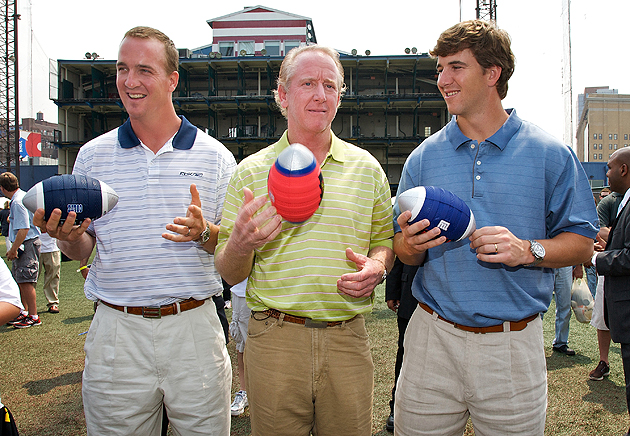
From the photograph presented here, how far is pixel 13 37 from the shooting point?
43656 mm

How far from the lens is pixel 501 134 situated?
218cm

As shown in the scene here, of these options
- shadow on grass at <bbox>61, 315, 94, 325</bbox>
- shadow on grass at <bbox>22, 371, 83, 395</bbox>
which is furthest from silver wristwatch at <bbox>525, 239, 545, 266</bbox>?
shadow on grass at <bbox>61, 315, 94, 325</bbox>

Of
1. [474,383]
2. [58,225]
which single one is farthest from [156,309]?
[474,383]

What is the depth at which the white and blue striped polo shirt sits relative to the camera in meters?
2.33

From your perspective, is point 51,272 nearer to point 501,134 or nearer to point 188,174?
point 188,174

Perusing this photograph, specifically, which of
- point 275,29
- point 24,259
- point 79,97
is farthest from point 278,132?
point 24,259

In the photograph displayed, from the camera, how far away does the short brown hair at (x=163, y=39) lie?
7.95 ft

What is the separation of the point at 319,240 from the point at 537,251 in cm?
101

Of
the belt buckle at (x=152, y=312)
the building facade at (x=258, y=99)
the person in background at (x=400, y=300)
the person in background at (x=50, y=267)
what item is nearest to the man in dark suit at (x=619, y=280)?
the person in background at (x=400, y=300)

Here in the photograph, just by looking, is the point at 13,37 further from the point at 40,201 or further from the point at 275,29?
the point at 40,201

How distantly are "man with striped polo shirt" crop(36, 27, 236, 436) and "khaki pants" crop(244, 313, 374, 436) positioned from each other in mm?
440

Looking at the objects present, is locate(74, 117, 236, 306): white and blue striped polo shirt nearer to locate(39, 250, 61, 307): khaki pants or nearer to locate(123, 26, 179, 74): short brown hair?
locate(123, 26, 179, 74): short brown hair

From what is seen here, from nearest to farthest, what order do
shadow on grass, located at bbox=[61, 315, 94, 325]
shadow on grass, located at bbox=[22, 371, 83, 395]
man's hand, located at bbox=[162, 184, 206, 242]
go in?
1. man's hand, located at bbox=[162, 184, 206, 242]
2. shadow on grass, located at bbox=[22, 371, 83, 395]
3. shadow on grass, located at bbox=[61, 315, 94, 325]

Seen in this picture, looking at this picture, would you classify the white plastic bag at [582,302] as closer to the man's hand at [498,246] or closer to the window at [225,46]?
the man's hand at [498,246]
